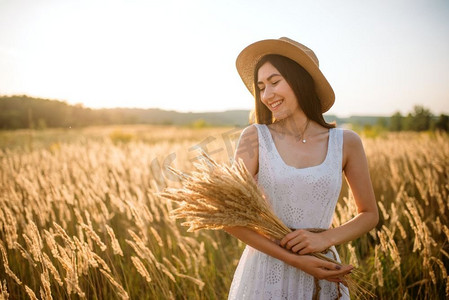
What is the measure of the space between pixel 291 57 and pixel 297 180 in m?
0.70

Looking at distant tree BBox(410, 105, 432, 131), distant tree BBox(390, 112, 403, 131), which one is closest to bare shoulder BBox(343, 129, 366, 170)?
distant tree BBox(410, 105, 432, 131)

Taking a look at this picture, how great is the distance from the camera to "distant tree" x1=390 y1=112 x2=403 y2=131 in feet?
212

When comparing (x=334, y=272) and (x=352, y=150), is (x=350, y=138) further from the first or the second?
(x=334, y=272)

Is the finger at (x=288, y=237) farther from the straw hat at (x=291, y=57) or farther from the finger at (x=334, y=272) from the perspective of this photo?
the straw hat at (x=291, y=57)

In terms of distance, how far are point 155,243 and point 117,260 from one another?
1.59 ft

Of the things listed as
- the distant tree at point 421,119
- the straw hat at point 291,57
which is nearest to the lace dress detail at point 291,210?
the straw hat at point 291,57

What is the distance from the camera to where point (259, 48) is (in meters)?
1.71

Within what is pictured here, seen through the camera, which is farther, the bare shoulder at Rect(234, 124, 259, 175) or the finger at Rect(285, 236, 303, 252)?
the bare shoulder at Rect(234, 124, 259, 175)

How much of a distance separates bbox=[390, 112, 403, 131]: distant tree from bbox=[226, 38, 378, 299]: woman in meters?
71.3

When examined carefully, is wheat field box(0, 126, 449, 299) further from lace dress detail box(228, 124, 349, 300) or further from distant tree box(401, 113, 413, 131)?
distant tree box(401, 113, 413, 131)

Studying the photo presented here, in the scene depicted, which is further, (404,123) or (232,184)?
(404,123)

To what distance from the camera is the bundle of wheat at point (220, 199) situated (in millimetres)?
1170

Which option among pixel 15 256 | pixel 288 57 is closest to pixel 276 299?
pixel 288 57

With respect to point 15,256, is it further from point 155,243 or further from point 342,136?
point 342,136
